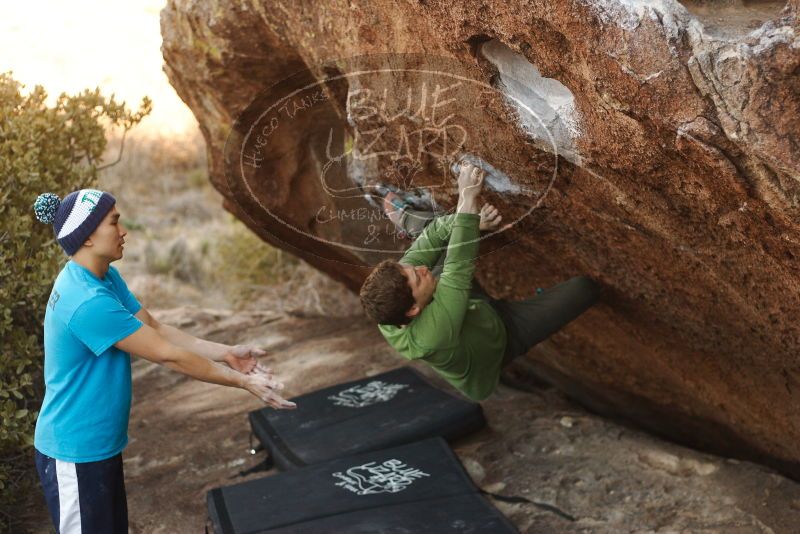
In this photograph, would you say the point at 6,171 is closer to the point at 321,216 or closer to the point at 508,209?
the point at 321,216

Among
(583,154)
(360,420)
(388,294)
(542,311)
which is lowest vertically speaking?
(360,420)

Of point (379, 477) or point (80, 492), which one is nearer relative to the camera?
point (80, 492)

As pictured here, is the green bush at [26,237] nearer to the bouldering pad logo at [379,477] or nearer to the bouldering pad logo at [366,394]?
the bouldering pad logo at [379,477]

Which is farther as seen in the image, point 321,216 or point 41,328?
point 321,216

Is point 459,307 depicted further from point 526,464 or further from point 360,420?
point 360,420

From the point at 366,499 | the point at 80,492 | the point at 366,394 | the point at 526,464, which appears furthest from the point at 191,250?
the point at 80,492

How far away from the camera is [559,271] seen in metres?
3.92

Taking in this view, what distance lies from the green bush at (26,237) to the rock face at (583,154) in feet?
2.15

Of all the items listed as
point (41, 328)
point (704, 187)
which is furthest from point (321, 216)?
point (704, 187)

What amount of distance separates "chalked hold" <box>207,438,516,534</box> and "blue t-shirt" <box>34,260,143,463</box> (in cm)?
81

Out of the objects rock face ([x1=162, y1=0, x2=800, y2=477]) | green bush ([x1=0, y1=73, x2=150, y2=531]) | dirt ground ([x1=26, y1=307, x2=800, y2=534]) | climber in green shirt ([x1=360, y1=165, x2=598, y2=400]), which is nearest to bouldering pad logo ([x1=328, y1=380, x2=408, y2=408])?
dirt ground ([x1=26, y1=307, x2=800, y2=534])

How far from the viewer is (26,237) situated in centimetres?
416

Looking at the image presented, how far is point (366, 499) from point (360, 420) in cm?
92

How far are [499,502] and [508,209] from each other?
1.30 m
